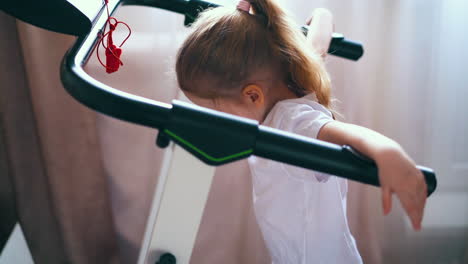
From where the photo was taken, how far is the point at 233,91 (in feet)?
2.75

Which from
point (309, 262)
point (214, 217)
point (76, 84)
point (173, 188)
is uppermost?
point (76, 84)

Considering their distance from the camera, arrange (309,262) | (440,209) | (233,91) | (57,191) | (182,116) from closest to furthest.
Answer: (182,116), (233,91), (309,262), (57,191), (440,209)

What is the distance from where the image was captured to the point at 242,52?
Answer: 0.83 meters

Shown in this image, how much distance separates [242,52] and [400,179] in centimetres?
37

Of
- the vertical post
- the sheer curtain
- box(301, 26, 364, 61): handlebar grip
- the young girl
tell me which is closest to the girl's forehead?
the young girl

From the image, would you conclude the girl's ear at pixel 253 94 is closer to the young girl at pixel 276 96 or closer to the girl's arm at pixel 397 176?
the young girl at pixel 276 96

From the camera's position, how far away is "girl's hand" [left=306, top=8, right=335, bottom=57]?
106 centimetres

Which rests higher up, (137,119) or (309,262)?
(137,119)

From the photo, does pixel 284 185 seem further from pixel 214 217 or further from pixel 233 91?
pixel 214 217

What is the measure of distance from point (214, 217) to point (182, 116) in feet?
3.33

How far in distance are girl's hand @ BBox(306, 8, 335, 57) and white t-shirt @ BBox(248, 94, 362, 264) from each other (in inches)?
8.0

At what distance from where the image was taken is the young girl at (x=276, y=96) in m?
0.83

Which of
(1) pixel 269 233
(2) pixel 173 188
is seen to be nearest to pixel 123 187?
(1) pixel 269 233

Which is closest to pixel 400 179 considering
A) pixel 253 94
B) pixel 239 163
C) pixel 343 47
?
pixel 253 94
